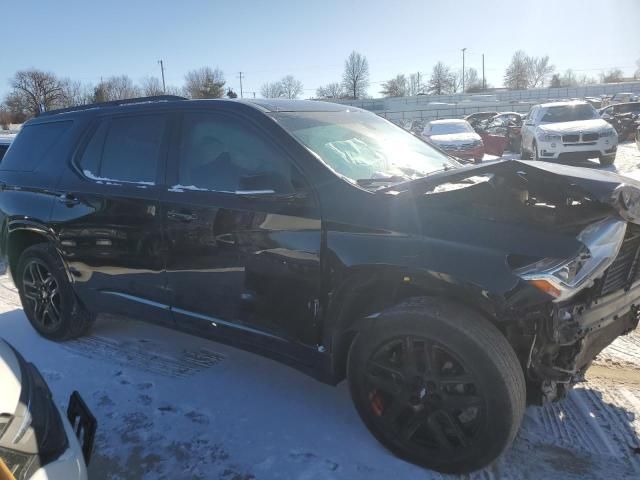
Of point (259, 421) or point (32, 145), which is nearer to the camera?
point (259, 421)

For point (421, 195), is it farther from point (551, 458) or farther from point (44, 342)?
point (44, 342)

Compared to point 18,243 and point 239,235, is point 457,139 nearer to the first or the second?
point 18,243

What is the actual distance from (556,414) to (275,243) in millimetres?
1944

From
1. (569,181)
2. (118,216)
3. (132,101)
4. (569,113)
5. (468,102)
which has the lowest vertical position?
(118,216)

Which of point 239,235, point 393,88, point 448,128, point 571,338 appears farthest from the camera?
point 393,88

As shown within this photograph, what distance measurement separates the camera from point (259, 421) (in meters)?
3.10

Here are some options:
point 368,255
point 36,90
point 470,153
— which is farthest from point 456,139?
point 36,90

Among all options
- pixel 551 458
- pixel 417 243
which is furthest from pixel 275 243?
pixel 551 458

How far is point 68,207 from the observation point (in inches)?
155

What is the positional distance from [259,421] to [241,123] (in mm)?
1804

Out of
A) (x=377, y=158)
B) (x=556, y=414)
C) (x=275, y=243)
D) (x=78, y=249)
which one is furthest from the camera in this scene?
(x=78, y=249)

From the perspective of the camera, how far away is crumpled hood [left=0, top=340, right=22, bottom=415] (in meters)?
1.93

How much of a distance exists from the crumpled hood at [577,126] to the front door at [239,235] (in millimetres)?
12494

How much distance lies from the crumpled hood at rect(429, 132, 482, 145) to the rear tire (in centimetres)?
1301
